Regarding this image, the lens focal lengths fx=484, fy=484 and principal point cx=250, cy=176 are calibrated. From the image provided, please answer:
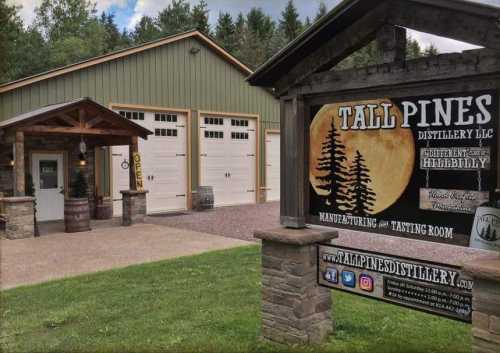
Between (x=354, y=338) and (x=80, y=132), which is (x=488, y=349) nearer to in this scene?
(x=354, y=338)

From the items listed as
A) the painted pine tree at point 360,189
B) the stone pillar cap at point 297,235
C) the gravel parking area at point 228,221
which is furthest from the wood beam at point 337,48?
the gravel parking area at point 228,221

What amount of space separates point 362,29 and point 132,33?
61.0 metres

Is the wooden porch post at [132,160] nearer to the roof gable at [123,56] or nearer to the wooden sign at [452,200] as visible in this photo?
the roof gable at [123,56]

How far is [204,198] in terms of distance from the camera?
1531cm

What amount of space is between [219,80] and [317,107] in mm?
12744

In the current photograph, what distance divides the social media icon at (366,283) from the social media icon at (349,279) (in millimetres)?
68

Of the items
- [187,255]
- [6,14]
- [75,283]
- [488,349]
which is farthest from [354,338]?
[6,14]

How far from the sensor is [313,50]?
4.09 m

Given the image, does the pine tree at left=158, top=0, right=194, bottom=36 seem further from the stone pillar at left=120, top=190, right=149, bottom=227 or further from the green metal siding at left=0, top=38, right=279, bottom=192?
the stone pillar at left=120, top=190, right=149, bottom=227

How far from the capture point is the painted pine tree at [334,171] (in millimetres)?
4000

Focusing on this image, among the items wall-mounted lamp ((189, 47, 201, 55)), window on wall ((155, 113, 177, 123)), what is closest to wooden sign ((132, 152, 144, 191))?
window on wall ((155, 113, 177, 123))

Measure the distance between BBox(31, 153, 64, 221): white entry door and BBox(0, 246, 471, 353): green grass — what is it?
6.92m

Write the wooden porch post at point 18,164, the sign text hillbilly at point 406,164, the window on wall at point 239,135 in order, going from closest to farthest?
the sign text hillbilly at point 406,164
the wooden porch post at point 18,164
the window on wall at point 239,135

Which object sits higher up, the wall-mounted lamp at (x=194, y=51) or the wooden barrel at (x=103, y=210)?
the wall-mounted lamp at (x=194, y=51)
